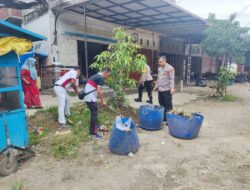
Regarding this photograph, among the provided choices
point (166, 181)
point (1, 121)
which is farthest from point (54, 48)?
point (166, 181)

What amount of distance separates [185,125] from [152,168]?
1.55 m

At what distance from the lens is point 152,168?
387 cm

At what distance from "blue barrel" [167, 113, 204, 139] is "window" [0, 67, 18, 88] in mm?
3267

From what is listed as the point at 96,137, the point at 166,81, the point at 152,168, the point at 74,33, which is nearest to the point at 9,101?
the point at 96,137

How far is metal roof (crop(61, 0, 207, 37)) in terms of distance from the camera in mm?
9203

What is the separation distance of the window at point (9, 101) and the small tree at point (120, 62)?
2956 mm

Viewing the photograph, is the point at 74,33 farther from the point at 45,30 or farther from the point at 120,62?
the point at 120,62

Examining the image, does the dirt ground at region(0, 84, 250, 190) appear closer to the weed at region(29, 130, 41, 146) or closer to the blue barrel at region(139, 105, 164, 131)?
the blue barrel at region(139, 105, 164, 131)

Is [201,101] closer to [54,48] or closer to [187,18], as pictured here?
[187,18]

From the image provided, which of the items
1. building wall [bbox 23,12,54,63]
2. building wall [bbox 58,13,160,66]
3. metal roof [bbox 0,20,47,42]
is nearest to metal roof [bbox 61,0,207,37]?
building wall [bbox 58,13,160,66]

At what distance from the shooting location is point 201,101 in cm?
1052

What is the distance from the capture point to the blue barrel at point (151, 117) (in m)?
5.56

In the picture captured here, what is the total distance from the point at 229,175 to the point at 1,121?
3.68 m

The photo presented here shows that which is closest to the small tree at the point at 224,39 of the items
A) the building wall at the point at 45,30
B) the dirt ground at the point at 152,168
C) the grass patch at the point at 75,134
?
the dirt ground at the point at 152,168
